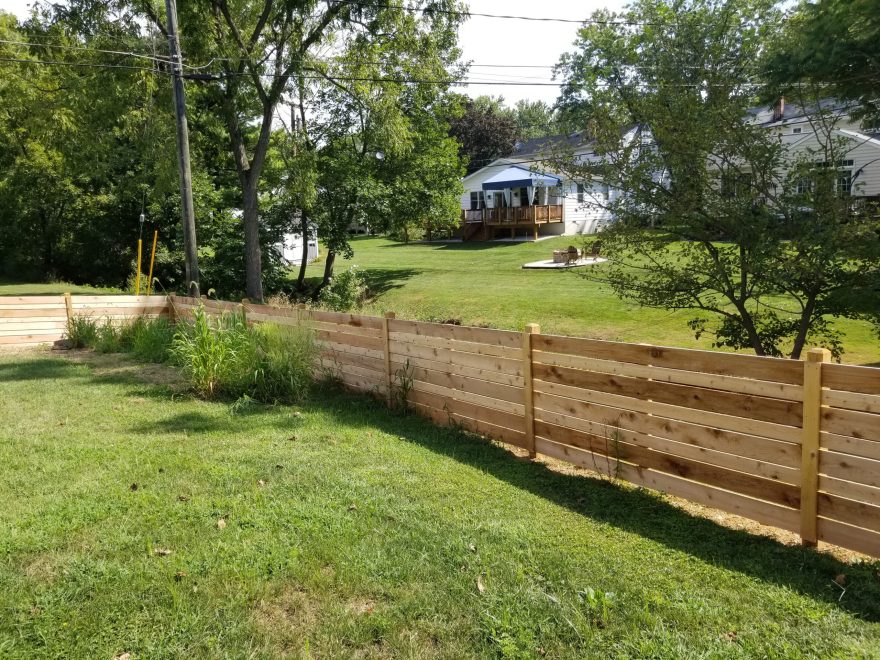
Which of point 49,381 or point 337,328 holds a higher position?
point 337,328

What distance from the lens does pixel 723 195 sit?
269 inches

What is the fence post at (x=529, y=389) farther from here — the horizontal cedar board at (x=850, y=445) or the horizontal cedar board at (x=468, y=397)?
the horizontal cedar board at (x=850, y=445)

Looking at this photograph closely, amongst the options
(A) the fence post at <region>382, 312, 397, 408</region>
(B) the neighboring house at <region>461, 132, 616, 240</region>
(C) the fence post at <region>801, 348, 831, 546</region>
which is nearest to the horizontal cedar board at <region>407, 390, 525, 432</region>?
(A) the fence post at <region>382, 312, 397, 408</region>

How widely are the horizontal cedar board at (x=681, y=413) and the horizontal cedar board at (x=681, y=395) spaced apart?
0.10 feet

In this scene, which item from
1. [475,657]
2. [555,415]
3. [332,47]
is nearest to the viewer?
[475,657]

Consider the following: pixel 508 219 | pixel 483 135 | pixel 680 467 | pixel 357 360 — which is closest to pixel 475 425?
pixel 357 360

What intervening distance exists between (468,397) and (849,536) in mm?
3342

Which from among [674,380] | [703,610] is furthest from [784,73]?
[703,610]

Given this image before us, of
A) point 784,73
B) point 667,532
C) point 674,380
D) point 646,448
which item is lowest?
point 667,532

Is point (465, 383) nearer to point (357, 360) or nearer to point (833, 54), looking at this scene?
point (357, 360)

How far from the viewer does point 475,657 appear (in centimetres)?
251

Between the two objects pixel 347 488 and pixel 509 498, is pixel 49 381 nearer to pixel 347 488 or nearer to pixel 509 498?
pixel 347 488

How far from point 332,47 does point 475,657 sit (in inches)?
705

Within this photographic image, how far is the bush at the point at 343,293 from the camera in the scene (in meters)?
17.5
